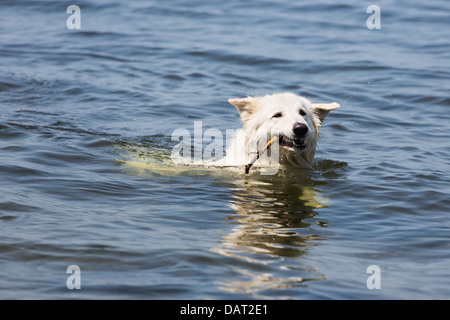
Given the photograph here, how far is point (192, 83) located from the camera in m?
13.1

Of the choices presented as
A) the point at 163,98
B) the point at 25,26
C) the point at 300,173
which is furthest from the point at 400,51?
the point at 25,26

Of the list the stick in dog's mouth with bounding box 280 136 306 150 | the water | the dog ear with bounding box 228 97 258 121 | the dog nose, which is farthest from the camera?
the dog ear with bounding box 228 97 258 121

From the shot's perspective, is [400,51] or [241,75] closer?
[241,75]

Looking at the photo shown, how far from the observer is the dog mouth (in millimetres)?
7277

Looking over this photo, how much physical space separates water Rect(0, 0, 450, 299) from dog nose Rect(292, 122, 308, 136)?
0.76 meters

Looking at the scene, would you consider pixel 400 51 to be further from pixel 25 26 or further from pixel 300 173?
pixel 25 26

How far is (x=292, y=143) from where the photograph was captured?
733 centimetres

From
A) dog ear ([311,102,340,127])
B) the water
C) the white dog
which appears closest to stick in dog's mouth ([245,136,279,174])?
the white dog

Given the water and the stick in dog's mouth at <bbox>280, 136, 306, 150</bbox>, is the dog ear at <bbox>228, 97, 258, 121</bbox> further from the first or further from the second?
the water

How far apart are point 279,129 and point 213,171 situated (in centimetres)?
134

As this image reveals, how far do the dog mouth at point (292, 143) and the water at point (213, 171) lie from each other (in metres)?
0.54

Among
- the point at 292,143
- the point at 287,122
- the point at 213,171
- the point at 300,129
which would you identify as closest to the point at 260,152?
the point at 292,143

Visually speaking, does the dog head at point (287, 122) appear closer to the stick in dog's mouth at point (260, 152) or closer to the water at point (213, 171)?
the stick in dog's mouth at point (260, 152)

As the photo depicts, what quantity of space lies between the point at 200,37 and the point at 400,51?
4.90 metres
